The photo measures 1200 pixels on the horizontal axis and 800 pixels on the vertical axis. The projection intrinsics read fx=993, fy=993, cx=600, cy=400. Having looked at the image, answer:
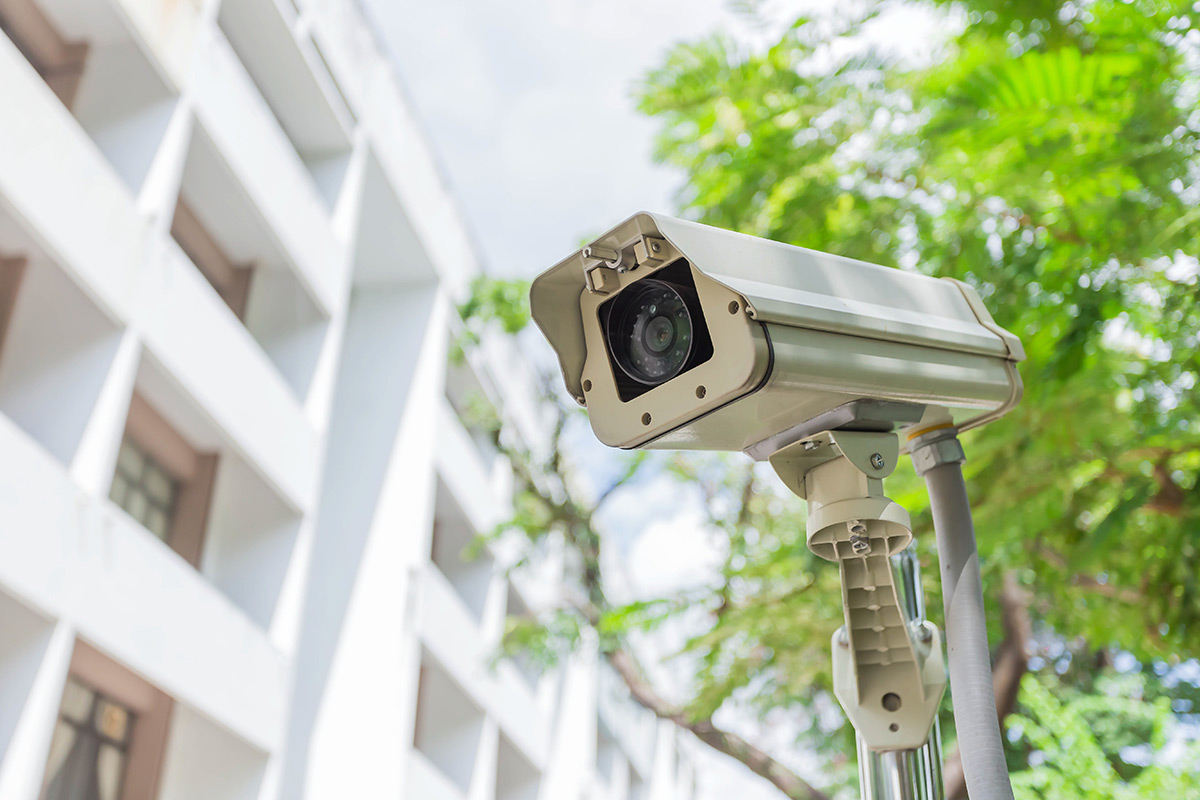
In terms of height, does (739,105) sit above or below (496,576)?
below

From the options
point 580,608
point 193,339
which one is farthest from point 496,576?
point 193,339

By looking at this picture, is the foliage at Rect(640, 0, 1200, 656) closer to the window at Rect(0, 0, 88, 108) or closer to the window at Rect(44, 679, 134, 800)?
the window at Rect(0, 0, 88, 108)

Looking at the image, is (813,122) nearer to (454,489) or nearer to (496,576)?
(454,489)

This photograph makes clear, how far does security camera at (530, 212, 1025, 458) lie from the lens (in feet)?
3.74

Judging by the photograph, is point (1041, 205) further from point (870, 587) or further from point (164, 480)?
point (164, 480)

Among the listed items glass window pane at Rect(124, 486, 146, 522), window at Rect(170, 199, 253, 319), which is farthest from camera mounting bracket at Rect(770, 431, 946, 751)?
window at Rect(170, 199, 253, 319)

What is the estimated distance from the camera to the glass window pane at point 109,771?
6414 millimetres

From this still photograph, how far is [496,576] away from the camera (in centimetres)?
1286

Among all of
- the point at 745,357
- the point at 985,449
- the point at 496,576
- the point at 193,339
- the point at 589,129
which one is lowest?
the point at 745,357

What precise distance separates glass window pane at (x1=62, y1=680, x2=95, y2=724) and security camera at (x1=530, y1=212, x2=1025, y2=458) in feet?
19.6

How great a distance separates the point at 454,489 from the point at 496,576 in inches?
67.9

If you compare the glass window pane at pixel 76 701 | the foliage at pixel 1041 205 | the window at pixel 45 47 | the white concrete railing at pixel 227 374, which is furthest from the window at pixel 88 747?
the foliage at pixel 1041 205

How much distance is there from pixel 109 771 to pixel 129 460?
6.92 ft

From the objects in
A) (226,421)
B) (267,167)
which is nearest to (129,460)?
(226,421)
